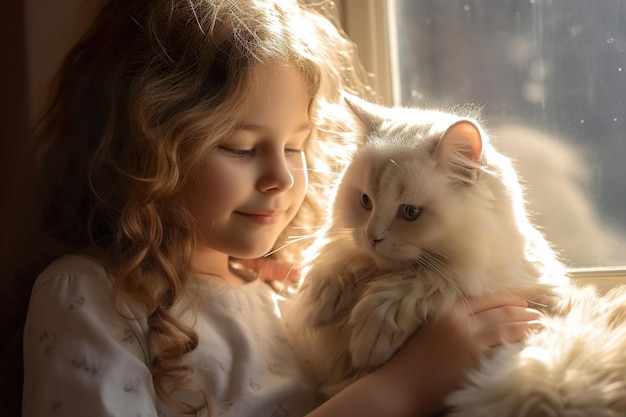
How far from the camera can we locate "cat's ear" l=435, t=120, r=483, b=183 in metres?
0.99

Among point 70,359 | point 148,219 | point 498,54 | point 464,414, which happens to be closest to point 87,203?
point 148,219

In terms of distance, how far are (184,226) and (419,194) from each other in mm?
434

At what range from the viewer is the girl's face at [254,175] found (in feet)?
3.71

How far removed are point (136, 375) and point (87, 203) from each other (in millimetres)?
364

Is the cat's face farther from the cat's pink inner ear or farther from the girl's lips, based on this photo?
the girl's lips

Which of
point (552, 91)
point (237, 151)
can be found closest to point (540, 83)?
point (552, 91)

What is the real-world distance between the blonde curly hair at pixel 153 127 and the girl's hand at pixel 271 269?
0.25m

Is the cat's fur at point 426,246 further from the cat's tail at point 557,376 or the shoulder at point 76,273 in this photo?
the shoulder at point 76,273

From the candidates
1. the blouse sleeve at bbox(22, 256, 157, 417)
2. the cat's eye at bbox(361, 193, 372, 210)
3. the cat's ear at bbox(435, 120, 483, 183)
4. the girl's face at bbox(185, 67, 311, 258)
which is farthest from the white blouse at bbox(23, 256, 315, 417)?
the cat's ear at bbox(435, 120, 483, 183)

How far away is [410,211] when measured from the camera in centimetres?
104

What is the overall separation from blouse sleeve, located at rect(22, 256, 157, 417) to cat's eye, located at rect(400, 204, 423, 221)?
48 cm

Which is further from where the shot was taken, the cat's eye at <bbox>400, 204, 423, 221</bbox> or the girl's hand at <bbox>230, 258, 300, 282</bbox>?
the girl's hand at <bbox>230, 258, 300, 282</bbox>

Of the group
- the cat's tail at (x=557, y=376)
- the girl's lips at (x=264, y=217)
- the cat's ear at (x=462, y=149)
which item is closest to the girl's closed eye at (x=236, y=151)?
the girl's lips at (x=264, y=217)

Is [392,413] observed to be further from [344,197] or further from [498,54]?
[498,54]
